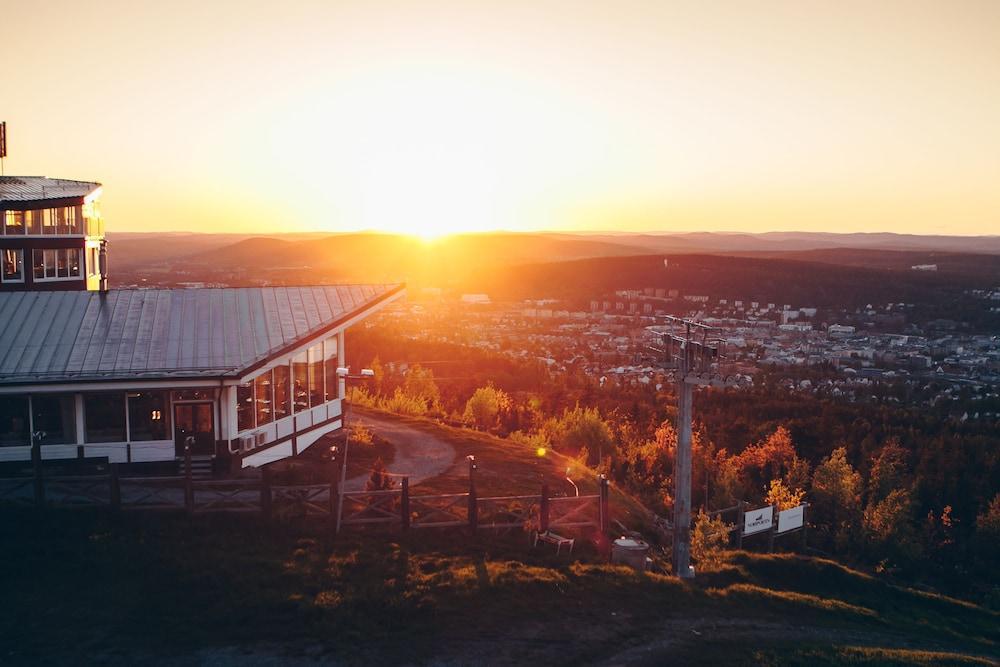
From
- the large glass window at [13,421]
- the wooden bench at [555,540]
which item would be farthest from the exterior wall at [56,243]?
the wooden bench at [555,540]

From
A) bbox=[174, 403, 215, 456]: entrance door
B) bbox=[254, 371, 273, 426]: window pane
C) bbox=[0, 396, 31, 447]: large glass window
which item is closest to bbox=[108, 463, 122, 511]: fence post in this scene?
bbox=[174, 403, 215, 456]: entrance door

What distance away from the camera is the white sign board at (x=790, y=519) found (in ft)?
77.7

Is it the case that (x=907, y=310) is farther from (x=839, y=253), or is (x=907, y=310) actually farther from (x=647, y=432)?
(x=647, y=432)

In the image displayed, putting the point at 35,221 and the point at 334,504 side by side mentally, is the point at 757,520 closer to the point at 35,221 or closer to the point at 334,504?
the point at 334,504

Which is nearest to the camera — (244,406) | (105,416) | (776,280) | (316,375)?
(105,416)

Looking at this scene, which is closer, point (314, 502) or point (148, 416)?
point (314, 502)

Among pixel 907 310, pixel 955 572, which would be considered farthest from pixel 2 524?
pixel 907 310

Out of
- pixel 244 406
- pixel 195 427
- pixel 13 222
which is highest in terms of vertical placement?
pixel 13 222

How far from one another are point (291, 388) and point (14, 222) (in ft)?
56.2

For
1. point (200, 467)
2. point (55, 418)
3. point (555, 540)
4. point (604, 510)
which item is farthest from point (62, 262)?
point (604, 510)

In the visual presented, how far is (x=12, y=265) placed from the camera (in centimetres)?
3086

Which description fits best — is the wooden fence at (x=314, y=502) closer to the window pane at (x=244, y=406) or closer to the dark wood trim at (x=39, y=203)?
the window pane at (x=244, y=406)

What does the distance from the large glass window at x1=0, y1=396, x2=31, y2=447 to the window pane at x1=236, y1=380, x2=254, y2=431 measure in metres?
5.30

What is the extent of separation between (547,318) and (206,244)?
3333 inches
